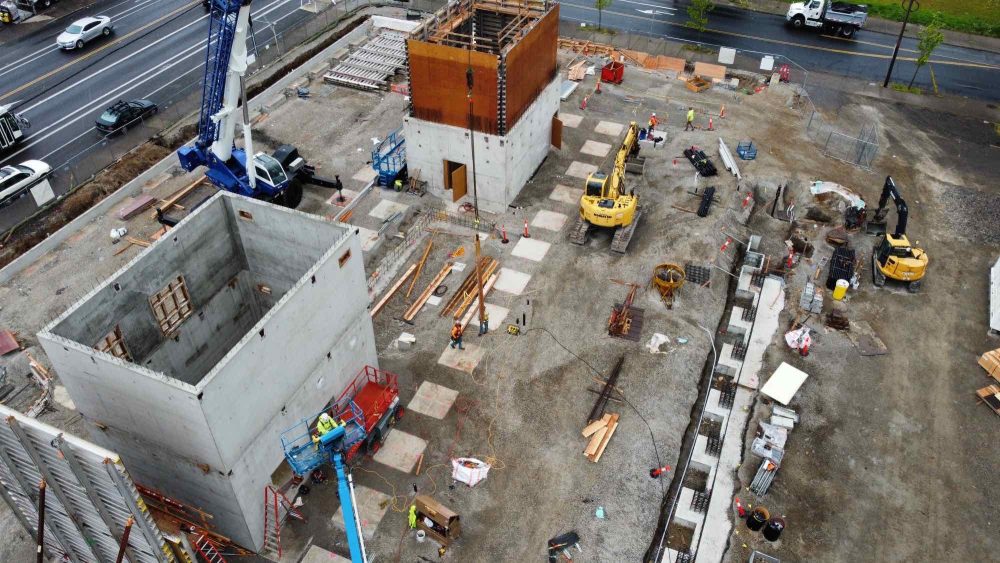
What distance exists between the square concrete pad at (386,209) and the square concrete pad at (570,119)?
12365 mm

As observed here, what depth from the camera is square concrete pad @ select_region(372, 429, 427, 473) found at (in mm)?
25344

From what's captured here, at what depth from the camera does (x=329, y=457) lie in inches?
868

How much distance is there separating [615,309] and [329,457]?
1414 centimetres

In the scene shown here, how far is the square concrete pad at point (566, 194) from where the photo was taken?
124ft

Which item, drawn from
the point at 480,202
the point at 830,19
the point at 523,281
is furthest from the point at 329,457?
the point at 830,19

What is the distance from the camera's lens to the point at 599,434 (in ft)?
85.4

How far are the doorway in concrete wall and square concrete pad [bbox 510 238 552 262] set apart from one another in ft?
14.6

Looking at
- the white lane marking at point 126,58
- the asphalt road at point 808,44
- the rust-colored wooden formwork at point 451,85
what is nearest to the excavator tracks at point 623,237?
the rust-colored wooden formwork at point 451,85

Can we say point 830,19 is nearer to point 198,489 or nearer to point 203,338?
point 203,338

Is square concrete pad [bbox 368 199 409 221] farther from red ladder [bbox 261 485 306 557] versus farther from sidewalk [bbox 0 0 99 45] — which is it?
sidewalk [bbox 0 0 99 45]

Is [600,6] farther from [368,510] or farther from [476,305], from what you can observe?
[368,510]

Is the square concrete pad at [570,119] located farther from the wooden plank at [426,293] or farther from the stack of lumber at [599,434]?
the stack of lumber at [599,434]

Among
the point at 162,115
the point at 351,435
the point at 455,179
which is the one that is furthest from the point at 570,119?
the point at 351,435

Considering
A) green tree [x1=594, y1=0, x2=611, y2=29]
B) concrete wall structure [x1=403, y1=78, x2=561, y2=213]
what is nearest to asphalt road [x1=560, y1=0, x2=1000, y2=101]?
green tree [x1=594, y1=0, x2=611, y2=29]
